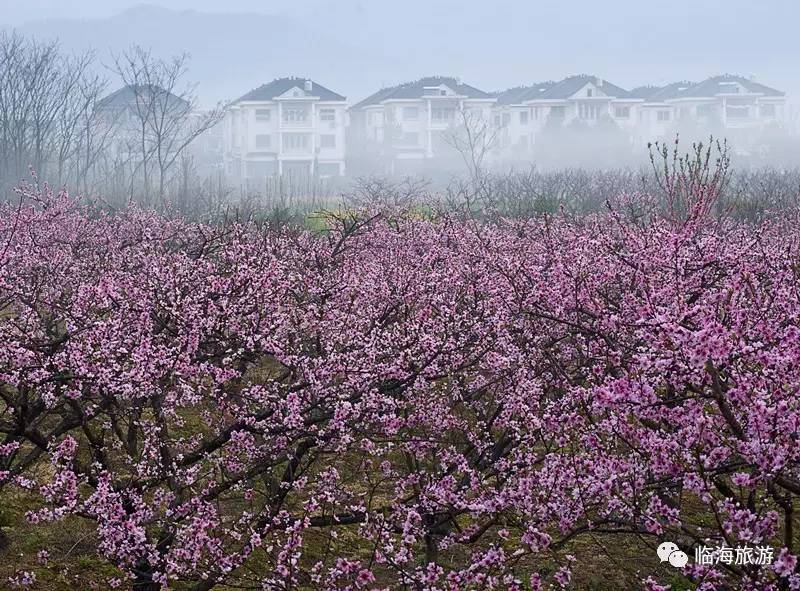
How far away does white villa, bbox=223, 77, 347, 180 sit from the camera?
8944 cm

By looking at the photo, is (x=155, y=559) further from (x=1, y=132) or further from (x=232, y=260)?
(x=1, y=132)

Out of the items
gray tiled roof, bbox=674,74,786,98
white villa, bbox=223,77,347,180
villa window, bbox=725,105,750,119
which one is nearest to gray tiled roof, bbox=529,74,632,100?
gray tiled roof, bbox=674,74,786,98

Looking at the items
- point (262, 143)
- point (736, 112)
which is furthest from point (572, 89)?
point (262, 143)

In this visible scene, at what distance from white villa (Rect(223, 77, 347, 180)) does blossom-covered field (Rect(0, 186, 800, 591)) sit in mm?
80712

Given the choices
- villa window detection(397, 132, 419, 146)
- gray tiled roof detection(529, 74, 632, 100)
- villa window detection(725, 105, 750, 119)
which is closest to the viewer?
gray tiled roof detection(529, 74, 632, 100)

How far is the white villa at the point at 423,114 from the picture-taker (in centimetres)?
9819

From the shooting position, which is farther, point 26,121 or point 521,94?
point 521,94

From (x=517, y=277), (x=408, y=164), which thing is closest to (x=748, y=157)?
(x=408, y=164)

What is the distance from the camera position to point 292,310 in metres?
8.02

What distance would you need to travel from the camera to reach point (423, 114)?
9931 centimetres

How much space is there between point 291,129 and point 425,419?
279 ft

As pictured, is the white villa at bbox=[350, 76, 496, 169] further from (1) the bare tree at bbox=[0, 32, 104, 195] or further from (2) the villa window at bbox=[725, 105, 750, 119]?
(1) the bare tree at bbox=[0, 32, 104, 195]

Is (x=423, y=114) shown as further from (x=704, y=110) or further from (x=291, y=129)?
(x=704, y=110)

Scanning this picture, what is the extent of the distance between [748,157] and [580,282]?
9290cm
